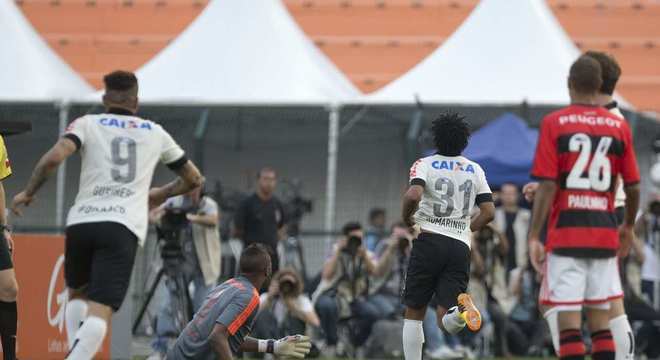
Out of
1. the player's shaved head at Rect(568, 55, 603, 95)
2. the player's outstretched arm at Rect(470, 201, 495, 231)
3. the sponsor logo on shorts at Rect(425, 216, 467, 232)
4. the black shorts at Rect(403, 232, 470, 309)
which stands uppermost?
the player's shaved head at Rect(568, 55, 603, 95)

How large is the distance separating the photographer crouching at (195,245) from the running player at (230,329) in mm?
4670

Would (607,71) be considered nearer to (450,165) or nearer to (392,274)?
(450,165)

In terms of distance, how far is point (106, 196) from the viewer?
8.34m

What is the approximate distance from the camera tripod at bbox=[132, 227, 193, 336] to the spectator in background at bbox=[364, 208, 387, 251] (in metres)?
4.21

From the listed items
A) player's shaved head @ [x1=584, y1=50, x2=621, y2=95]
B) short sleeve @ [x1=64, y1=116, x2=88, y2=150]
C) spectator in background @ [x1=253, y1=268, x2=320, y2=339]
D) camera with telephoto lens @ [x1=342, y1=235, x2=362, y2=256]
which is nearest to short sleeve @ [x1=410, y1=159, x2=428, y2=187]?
player's shaved head @ [x1=584, y1=50, x2=621, y2=95]

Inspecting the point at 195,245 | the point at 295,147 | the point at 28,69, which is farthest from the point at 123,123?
the point at 295,147

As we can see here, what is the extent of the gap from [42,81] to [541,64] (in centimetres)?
658

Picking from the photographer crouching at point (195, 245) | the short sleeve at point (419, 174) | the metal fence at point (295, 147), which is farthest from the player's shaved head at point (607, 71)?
the metal fence at point (295, 147)

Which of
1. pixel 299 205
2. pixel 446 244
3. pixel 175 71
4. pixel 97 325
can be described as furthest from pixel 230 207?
pixel 97 325

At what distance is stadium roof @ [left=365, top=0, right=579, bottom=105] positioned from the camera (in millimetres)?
18203

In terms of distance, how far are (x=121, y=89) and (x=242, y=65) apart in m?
10.4

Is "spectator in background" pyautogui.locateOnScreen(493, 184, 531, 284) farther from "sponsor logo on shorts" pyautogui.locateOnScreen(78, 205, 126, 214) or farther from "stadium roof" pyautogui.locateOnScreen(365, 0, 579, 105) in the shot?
"sponsor logo on shorts" pyautogui.locateOnScreen(78, 205, 126, 214)

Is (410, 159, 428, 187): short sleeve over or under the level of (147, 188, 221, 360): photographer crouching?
over

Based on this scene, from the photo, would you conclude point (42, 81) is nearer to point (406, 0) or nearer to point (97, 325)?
point (406, 0)
